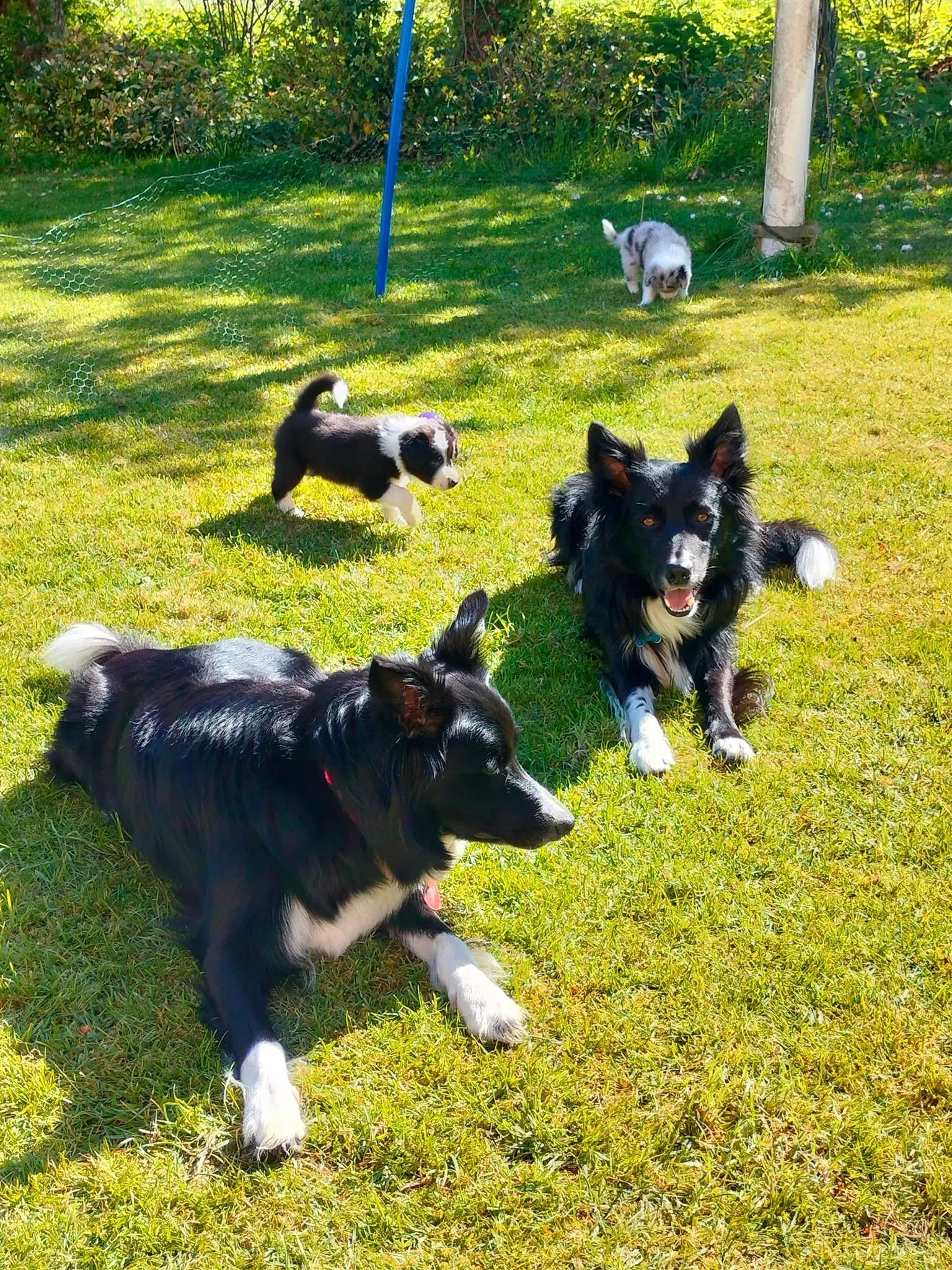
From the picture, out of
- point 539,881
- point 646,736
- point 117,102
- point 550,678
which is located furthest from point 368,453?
point 117,102

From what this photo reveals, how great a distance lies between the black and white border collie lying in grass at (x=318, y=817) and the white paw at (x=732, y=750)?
1.12 m

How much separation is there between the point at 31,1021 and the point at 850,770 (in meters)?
2.54

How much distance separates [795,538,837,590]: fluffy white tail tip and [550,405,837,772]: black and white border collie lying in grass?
483 mm

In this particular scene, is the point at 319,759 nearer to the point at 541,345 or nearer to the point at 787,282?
the point at 541,345

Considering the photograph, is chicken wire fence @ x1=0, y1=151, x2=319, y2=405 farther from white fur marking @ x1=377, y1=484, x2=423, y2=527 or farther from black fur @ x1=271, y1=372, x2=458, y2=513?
white fur marking @ x1=377, y1=484, x2=423, y2=527

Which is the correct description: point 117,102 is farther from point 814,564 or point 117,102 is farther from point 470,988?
point 470,988

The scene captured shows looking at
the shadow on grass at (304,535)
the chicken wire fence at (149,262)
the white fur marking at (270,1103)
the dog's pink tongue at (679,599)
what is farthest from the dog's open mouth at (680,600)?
the chicken wire fence at (149,262)

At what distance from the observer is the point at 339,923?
2709 millimetres

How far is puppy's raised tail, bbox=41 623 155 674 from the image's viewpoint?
3.53 meters

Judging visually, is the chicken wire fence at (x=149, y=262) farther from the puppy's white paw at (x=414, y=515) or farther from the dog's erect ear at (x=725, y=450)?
the dog's erect ear at (x=725, y=450)

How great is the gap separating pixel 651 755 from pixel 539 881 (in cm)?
70

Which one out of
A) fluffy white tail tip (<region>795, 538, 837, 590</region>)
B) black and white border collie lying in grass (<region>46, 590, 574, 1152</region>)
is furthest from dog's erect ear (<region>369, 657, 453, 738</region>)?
fluffy white tail tip (<region>795, 538, 837, 590</region>)

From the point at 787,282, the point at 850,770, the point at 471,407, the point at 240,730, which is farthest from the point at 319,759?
the point at 787,282

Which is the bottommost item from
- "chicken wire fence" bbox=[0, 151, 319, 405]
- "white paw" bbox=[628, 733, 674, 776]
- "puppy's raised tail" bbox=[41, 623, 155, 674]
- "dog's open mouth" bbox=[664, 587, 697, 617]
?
"white paw" bbox=[628, 733, 674, 776]
